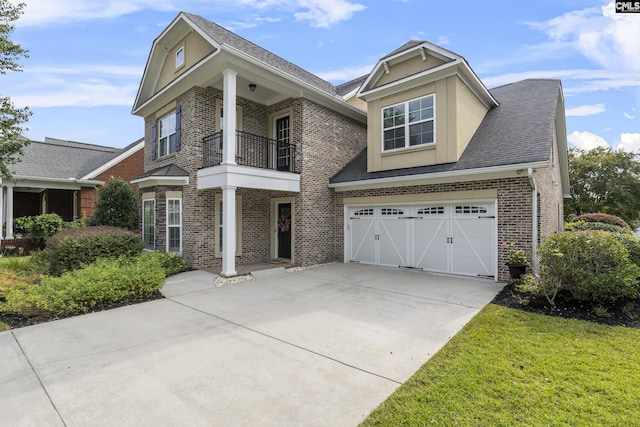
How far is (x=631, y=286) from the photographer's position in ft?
18.8

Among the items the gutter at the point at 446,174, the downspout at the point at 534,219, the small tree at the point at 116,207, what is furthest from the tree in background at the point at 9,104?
the downspout at the point at 534,219

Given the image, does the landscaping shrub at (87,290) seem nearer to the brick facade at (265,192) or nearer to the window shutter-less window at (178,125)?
the brick facade at (265,192)

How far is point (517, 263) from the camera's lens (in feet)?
25.7

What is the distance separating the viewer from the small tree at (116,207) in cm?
1184

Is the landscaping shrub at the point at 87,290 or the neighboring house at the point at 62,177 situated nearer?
the landscaping shrub at the point at 87,290

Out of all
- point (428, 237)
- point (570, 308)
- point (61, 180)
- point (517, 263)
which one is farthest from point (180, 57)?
point (570, 308)

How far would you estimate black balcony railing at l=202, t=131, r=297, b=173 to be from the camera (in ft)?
35.3

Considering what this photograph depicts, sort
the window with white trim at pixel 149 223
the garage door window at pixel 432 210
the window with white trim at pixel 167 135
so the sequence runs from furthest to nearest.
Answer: the window with white trim at pixel 167 135
the window with white trim at pixel 149 223
the garage door window at pixel 432 210

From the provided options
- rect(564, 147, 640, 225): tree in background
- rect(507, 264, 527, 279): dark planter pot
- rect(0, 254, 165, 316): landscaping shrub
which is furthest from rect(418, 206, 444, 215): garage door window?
rect(564, 147, 640, 225): tree in background

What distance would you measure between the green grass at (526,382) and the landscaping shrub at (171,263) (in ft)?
27.0

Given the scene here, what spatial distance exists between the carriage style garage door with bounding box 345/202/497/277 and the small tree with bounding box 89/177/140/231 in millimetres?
8640

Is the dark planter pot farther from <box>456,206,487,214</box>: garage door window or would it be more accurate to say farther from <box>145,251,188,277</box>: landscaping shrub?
<box>145,251,188,277</box>: landscaping shrub

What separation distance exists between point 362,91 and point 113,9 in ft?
25.8

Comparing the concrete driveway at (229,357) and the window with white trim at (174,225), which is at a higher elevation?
the window with white trim at (174,225)
